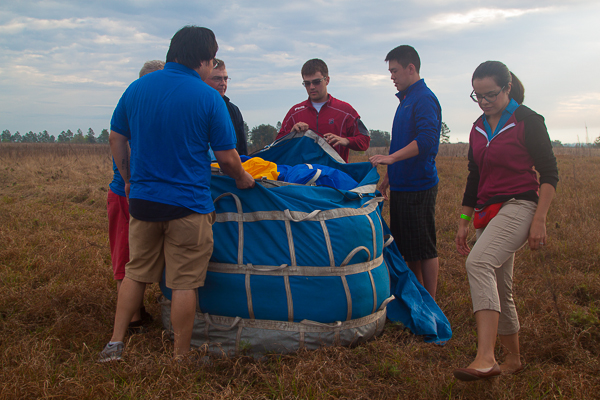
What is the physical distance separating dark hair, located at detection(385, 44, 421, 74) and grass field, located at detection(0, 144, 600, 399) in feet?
7.08

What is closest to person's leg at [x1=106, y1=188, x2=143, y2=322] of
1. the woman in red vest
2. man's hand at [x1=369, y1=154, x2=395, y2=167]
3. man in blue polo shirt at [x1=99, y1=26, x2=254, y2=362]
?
man in blue polo shirt at [x1=99, y1=26, x2=254, y2=362]

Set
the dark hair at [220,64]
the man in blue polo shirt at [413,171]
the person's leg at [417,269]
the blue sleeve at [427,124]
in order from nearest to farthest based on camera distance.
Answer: the blue sleeve at [427,124] < the man in blue polo shirt at [413,171] < the person's leg at [417,269] < the dark hair at [220,64]

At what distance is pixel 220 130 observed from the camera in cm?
244

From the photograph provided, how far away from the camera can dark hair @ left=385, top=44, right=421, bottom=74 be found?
3.39m

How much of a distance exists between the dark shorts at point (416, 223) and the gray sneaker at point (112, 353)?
2.37 metres

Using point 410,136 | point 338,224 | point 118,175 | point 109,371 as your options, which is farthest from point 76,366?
point 410,136

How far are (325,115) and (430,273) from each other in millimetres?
1870

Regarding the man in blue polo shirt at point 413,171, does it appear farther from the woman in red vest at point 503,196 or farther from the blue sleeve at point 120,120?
the blue sleeve at point 120,120

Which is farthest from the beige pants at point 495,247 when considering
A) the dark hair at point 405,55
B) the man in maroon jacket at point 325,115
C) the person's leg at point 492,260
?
the man in maroon jacket at point 325,115

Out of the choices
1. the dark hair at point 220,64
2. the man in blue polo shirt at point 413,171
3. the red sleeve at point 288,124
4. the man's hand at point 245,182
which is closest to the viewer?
the man's hand at point 245,182

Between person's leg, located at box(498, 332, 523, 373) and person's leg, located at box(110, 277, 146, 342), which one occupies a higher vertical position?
person's leg, located at box(110, 277, 146, 342)

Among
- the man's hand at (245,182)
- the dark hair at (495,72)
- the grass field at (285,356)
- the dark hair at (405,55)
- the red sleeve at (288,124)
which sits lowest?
the grass field at (285,356)

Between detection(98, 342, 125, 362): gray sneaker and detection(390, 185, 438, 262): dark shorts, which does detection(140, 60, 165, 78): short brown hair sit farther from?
detection(390, 185, 438, 262): dark shorts

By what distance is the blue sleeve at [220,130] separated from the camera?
95.3 inches
